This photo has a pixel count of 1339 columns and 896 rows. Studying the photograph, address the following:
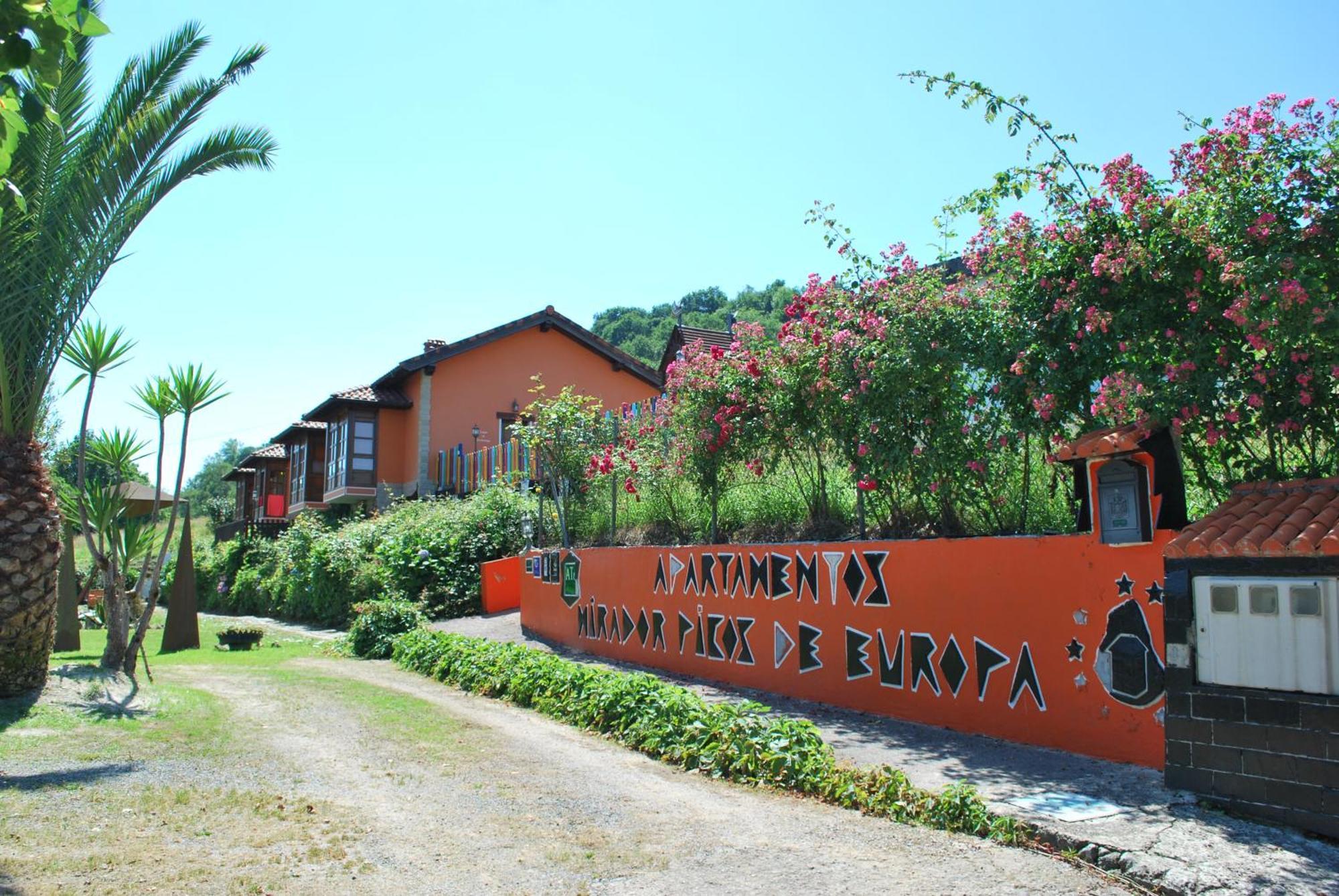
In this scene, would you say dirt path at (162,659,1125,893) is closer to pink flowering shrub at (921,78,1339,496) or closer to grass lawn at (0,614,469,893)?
grass lawn at (0,614,469,893)

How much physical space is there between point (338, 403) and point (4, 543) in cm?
2363

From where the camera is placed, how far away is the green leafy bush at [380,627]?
53.7 ft

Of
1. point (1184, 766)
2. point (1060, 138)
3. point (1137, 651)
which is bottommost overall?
point (1184, 766)

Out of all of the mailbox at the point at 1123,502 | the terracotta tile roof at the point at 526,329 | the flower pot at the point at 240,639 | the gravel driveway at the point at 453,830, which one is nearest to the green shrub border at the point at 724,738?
the gravel driveway at the point at 453,830

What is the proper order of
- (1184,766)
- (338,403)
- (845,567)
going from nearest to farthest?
(1184,766) → (845,567) → (338,403)

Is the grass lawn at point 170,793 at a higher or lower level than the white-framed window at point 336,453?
lower

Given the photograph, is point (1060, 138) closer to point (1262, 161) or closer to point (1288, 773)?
point (1262, 161)

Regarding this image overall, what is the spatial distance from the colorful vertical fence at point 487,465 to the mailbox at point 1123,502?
27.4 ft

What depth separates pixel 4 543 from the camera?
343 inches

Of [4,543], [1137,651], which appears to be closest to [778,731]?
[1137,651]

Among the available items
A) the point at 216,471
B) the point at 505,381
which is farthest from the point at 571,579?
the point at 216,471

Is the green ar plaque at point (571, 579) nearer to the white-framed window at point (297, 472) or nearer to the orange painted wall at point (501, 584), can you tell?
the orange painted wall at point (501, 584)

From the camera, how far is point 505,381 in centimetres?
3173

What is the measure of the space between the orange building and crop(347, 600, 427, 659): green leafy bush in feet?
41.1
